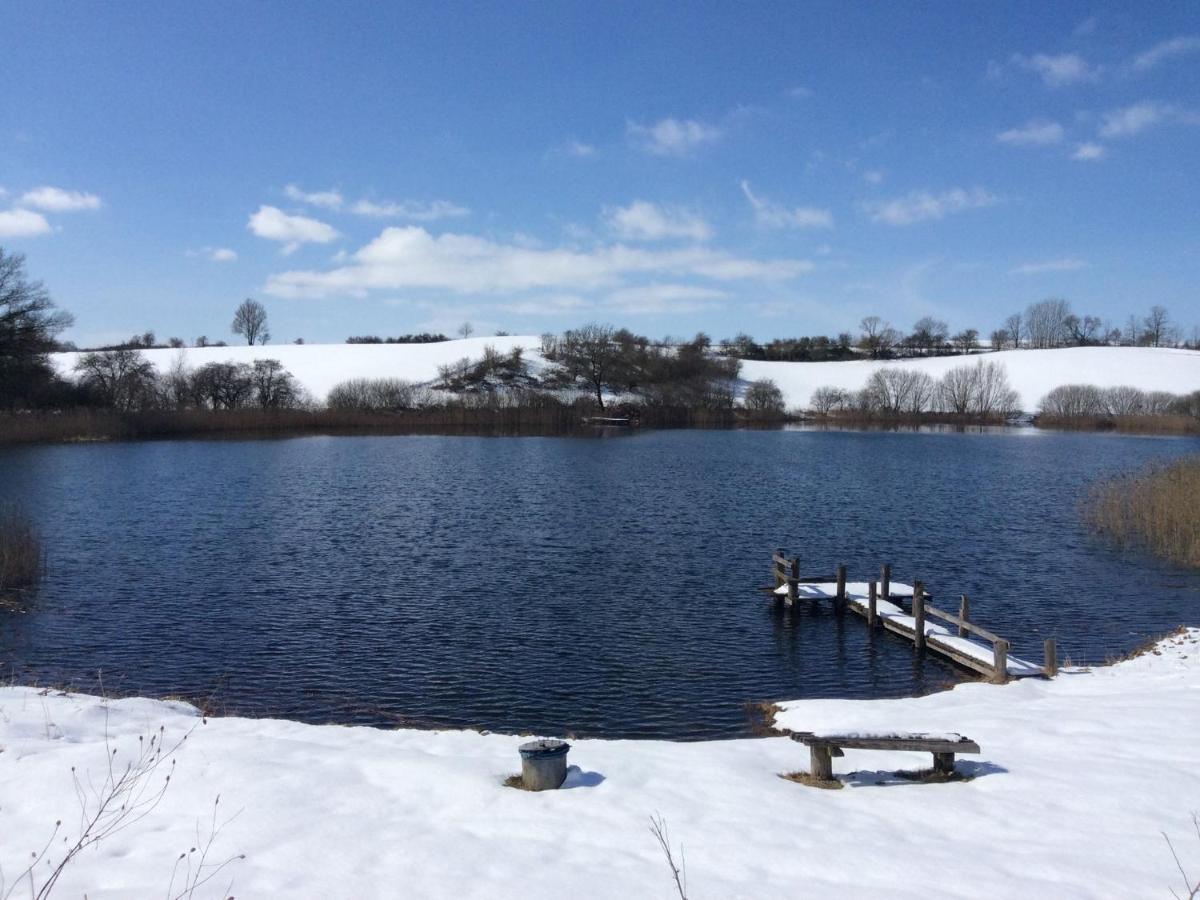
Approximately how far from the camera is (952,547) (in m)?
24.8

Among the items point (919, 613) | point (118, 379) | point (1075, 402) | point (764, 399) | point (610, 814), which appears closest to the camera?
point (610, 814)

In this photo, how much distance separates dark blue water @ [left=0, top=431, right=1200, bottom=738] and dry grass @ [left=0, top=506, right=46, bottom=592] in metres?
0.53

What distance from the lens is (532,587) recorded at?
20.2 metres

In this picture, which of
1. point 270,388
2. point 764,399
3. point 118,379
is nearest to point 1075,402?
point 764,399

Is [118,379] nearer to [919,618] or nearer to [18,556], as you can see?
[18,556]

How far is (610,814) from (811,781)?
2.18 meters

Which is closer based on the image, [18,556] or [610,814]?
[610,814]

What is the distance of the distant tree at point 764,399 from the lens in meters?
94.8

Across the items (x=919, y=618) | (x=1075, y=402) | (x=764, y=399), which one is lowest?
(x=919, y=618)

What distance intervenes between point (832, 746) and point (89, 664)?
12704 mm

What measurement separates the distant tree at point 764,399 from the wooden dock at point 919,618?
74789 mm

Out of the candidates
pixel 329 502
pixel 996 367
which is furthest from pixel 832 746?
pixel 996 367

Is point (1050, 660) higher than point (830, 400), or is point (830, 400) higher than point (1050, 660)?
point (830, 400)

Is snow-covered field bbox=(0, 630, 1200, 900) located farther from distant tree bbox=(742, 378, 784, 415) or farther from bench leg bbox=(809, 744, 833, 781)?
distant tree bbox=(742, 378, 784, 415)
